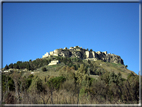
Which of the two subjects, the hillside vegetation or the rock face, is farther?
the rock face

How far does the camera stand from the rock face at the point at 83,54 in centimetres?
6764

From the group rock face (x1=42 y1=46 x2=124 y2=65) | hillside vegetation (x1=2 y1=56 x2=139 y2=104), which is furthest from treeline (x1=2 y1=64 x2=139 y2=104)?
rock face (x1=42 y1=46 x2=124 y2=65)

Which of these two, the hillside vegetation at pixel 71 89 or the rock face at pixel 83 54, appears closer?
the hillside vegetation at pixel 71 89

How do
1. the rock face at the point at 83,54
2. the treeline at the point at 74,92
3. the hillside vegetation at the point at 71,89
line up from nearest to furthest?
the treeline at the point at 74,92 → the hillside vegetation at the point at 71,89 → the rock face at the point at 83,54

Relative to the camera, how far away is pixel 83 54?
71312 millimetres

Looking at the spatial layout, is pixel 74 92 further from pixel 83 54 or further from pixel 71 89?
pixel 83 54

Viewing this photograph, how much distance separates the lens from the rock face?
2663 inches

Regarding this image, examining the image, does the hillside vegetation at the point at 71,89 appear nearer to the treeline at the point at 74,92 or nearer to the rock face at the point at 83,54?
the treeline at the point at 74,92

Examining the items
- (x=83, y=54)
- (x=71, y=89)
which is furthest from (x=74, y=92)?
(x=83, y=54)

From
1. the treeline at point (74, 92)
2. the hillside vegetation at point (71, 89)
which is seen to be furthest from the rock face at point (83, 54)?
the treeline at point (74, 92)

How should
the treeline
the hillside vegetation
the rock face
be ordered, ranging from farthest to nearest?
the rock face → the hillside vegetation → the treeline

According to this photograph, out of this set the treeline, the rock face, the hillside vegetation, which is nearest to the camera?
the treeline

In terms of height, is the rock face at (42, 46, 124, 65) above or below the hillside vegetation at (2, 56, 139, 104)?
above

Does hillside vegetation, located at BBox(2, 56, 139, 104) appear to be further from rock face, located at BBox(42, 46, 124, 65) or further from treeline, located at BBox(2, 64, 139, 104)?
rock face, located at BBox(42, 46, 124, 65)
